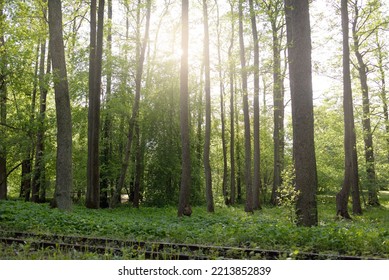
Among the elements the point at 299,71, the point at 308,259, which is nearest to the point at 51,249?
the point at 308,259

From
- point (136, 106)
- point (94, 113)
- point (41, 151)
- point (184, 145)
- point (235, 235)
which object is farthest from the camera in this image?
point (41, 151)

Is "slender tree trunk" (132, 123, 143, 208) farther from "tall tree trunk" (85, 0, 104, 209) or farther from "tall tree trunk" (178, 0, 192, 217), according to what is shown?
"tall tree trunk" (178, 0, 192, 217)

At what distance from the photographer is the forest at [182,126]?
10.1 meters

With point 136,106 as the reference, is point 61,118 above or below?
below

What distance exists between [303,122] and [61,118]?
8332 mm

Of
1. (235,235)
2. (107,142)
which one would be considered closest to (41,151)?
(107,142)

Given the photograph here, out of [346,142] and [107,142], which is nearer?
[346,142]

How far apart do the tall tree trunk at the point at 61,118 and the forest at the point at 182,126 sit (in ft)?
0.13

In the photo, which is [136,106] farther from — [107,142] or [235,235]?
[235,235]

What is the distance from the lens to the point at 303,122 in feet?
33.0

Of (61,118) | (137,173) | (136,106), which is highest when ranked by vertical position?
(136,106)

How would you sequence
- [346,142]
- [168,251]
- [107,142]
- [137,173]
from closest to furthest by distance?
[168,251], [346,142], [137,173], [107,142]

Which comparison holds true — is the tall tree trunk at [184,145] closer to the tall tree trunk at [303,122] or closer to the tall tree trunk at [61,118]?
the tall tree trunk at [61,118]

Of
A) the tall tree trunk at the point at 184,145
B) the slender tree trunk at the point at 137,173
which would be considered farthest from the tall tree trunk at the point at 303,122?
the slender tree trunk at the point at 137,173
